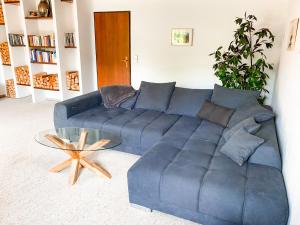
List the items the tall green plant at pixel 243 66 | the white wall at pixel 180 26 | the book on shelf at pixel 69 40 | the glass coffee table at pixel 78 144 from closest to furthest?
1. the glass coffee table at pixel 78 144
2. the tall green plant at pixel 243 66
3. the white wall at pixel 180 26
4. the book on shelf at pixel 69 40

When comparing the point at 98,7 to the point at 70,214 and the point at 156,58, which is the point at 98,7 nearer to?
the point at 156,58

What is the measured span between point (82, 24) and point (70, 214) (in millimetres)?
4023

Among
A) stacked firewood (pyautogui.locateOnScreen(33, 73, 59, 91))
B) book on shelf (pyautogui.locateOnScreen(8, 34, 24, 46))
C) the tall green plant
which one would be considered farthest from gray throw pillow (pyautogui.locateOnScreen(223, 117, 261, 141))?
book on shelf (pyautogui.locateOnScreen(8, 34, 24, 46))

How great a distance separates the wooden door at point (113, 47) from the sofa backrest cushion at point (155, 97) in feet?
5.54

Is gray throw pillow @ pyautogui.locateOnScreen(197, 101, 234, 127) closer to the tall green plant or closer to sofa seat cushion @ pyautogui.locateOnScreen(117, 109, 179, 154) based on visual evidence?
sofa seat cushion @ pyautogui.locateOnScreen(117, 109, 179, 154)

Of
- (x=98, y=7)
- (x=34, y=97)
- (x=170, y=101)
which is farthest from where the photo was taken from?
(x=34, y=97)

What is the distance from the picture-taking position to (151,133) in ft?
9.55

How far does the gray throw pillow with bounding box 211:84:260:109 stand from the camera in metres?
3.07

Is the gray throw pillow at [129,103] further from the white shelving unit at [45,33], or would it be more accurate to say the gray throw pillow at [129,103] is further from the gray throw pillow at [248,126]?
the white shelving unit at [45,33]

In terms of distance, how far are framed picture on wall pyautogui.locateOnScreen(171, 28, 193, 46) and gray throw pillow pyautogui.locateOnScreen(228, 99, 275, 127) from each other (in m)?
2.08

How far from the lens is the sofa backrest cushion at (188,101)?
3.41m

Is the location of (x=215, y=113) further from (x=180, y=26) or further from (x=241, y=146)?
(x=180, y=26)

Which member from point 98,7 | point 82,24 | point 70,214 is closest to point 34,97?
point 82,24

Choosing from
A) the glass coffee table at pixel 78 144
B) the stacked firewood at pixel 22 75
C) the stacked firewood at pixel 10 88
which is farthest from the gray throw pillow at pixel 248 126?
the stacked firewood at pixel 10 88
